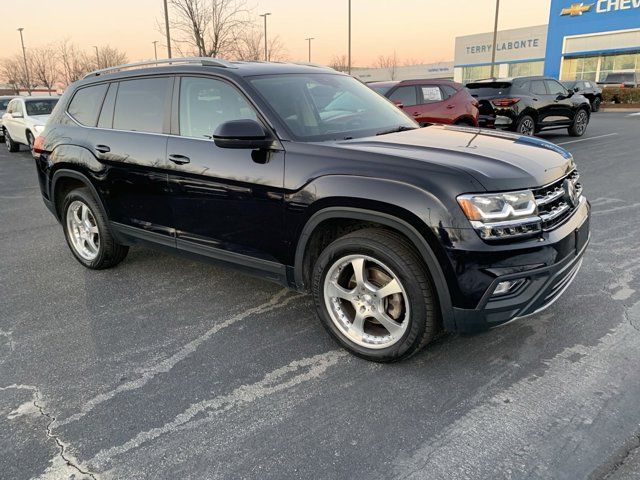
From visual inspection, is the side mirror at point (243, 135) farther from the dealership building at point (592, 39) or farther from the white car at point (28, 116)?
the dealership building at point (592, 39)

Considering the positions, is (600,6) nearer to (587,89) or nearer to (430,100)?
(587,89)

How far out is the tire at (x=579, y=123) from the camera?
14.5m

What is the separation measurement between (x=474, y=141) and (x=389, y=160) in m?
0.86

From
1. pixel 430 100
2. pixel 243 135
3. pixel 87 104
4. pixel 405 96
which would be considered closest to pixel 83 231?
pixel 87 104

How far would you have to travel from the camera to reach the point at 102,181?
443 centimetres

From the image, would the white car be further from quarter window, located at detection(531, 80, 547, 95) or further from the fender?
the fender

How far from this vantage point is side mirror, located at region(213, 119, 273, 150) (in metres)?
3.16

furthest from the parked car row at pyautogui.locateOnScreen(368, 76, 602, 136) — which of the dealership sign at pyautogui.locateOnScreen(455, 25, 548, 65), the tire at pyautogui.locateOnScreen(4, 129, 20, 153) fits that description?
the dealership sign at pyautogui.locateOnScreen(455, 25, 548, 65)

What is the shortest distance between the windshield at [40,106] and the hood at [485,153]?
13.7 meters

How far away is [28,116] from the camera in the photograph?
1398 cm

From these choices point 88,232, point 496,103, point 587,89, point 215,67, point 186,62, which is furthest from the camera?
point 587,89

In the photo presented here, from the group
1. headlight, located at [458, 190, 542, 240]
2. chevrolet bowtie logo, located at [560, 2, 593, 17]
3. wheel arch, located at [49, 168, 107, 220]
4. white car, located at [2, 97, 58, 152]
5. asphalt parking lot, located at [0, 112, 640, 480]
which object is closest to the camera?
asphalt parking lot, located at [0, 112, 640, 480]

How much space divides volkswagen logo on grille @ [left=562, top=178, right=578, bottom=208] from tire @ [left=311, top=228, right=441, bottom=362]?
1.07 m

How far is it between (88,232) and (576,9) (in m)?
47.7
